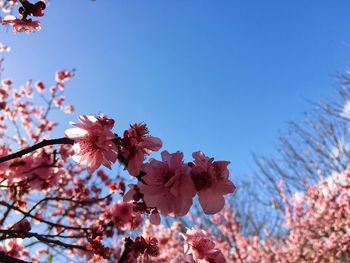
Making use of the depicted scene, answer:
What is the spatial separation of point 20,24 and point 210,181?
210 cm

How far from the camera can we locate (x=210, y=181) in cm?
161

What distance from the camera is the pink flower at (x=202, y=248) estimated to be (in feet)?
6.33

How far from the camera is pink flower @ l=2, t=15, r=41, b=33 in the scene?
2.75 meters

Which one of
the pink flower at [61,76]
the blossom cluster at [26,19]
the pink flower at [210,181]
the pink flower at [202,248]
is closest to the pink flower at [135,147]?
the pink flower at [210,181]

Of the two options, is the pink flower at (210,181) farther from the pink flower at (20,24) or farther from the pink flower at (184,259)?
the pink flower at (20,24)

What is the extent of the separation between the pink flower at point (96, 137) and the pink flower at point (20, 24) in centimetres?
147

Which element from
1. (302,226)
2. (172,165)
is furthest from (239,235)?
(172,165)

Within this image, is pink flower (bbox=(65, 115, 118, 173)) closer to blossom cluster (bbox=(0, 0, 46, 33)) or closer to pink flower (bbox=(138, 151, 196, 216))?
pink flower (bbox=(138, 151, 196, 216))

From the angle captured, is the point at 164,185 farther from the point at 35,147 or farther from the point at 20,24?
the point at 20,24

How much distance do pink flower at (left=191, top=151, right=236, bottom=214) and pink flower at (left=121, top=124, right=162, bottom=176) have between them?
25cm

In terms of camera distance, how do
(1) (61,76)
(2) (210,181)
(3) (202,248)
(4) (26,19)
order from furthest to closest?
(1) (61,76) → (4) (26,19) → (3) (202,248) → (2) (210,181)

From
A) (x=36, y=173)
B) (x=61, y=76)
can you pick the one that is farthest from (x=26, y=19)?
(x=61, y=76)

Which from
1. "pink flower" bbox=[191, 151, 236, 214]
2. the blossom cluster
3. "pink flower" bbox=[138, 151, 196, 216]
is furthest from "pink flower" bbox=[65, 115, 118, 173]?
the blossom cluster

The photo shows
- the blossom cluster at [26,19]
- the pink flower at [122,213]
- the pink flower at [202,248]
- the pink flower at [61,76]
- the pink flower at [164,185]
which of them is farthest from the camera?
the pink flower at [61,76]
